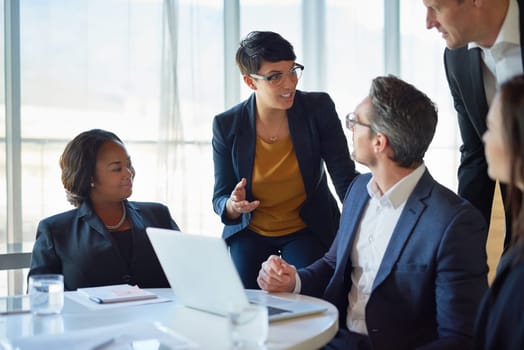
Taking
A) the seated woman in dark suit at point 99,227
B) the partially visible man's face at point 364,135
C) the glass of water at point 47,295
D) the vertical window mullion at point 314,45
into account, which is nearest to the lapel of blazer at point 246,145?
the seated woman in dark suit at point 99,227

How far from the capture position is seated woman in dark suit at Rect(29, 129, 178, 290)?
231 cm

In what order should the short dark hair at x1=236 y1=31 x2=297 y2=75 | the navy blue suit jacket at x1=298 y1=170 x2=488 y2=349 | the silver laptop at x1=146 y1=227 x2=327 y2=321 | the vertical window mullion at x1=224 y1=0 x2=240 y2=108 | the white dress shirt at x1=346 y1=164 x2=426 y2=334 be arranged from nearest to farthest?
1. the silver laptop at x1=146 y1=227 x2=327 y2=321
2. the navy blue suit jacket at x1=298 y1=170 x2=488 y2=349
3. the white dress shirt at x1=346 y1=164 x2=426 y2=334
4. the short dark hair at x1=236 y1=31 x2=297 y2=75
5. the vertical window mullion at x1=224 y1=0 x2=240 y2=108

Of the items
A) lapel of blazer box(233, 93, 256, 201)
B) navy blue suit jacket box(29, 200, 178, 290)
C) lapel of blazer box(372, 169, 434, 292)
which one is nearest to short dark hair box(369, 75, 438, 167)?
lapel of blazer box(372, 169, 434, 292)

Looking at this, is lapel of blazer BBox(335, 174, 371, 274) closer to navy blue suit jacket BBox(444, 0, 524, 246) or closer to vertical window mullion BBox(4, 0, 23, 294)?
navy blue suit jacket BBox(444, 0, 524, 246)

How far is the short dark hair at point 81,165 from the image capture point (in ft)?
8.14

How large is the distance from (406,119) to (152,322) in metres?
0.89

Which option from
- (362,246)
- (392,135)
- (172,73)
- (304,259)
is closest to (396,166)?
(392,135)

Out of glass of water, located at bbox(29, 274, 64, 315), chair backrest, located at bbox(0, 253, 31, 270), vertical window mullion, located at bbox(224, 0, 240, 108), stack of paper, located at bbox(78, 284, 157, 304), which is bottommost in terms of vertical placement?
chair backrest, located at bbox(0, 253, 31, 270)

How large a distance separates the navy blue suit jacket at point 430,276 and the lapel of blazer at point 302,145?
2.88ft

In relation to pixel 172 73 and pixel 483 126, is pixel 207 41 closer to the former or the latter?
pixel 172 73

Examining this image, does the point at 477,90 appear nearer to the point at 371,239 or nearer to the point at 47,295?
the point at 371,239

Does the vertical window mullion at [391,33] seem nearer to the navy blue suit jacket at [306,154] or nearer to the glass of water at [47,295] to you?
the navy blue suit jacket at [306,154]

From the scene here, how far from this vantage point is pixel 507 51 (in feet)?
6.57

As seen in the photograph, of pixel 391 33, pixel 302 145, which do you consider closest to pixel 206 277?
pixel 302 145
